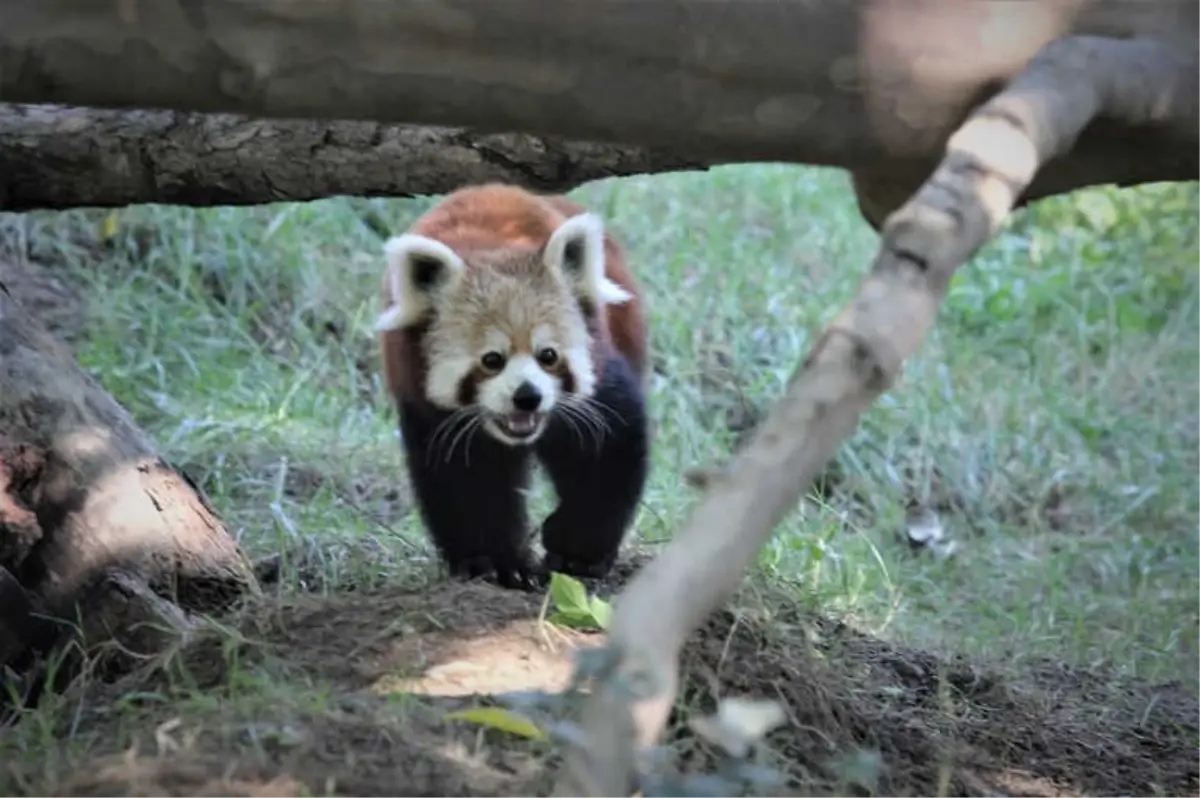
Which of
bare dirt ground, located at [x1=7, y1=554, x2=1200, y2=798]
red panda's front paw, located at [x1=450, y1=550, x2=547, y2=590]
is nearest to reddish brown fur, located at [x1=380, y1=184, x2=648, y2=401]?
red panda's front paw, located at [x1=450, y1=550, x2=547, y2=590]

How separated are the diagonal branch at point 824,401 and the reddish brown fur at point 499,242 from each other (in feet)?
5.05

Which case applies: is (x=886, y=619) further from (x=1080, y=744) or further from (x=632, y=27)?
(x=632, y=27)

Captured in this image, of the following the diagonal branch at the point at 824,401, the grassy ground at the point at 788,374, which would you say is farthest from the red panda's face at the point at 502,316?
the diagonal branch at the point at 824,401

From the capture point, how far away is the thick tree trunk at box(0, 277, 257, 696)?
292 centimetres

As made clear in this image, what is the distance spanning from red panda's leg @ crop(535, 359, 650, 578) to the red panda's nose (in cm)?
15

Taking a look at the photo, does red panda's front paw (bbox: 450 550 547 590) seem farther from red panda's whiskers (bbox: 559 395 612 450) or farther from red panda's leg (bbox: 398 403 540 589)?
red panda's whiskers (bbox: 559 395 612 450)

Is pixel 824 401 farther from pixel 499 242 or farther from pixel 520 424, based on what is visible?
pixel 499 242

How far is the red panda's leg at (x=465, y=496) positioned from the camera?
3.40 meters

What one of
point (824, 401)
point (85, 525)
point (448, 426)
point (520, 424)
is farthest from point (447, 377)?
point (824, 401)

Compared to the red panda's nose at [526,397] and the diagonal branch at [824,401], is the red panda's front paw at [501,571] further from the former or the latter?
the diagonal branch at [824,401]

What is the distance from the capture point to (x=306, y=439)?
15.9 ft

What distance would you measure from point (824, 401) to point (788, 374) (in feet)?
12.9

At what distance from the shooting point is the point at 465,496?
3400mm

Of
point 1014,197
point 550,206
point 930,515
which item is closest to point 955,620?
point 930,515
